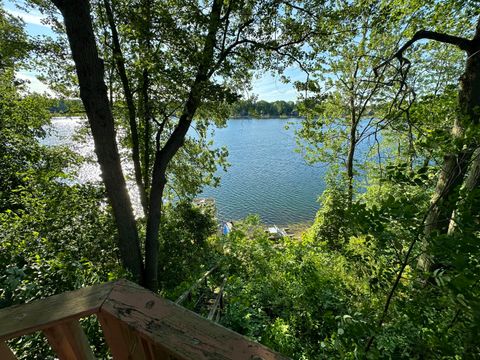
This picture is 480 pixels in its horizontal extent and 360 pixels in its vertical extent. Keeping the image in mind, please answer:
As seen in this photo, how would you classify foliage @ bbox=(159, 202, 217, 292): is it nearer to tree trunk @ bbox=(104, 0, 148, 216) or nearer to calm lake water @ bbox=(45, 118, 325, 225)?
tree trunk @ bbox=(104, 0, 148, 216)

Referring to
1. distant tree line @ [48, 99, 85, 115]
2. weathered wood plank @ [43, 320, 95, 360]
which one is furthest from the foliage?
weathered wood plank @ [43, 320, 95, 360]

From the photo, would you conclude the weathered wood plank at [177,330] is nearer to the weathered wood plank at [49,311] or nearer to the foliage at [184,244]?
the weathered wood plank at [49,311]

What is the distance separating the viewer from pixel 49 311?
802 millimetres

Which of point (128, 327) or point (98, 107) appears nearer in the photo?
point (128, 327)

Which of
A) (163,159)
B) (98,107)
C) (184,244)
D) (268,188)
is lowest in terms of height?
(268,188)

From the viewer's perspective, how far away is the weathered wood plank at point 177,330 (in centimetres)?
65

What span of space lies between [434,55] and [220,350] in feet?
37.5

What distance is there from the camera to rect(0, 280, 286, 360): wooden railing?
0.66 m

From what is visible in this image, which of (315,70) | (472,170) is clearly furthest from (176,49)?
(472,170)

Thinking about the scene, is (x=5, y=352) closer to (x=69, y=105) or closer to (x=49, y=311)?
(x=49, y=311)

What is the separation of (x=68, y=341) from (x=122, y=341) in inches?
8.7

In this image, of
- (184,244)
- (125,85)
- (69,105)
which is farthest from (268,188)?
(125,85)

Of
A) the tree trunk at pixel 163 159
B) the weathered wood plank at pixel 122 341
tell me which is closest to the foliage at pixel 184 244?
the tree trunk at pixel 163 159

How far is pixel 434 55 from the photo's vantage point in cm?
855
